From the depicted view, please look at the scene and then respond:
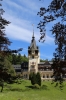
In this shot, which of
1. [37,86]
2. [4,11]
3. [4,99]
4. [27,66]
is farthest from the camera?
[27,66]

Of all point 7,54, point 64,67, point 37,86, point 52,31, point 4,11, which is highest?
point 4,11

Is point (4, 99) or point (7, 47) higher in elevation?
point (7, 47)

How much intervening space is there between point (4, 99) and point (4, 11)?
54.2 ft

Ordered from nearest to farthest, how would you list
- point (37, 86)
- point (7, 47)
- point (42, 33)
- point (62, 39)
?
point (62, 39)
point (42, 33)
point (7, 47)
point (37, 86)

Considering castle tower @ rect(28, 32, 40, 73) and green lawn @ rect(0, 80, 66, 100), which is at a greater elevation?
castle tower @ rect(28, 32, 40, 73)

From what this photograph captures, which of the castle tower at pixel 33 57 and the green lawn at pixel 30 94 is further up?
the castle tower at pixel 33 57

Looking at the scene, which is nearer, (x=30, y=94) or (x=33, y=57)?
(x=30, y=94)

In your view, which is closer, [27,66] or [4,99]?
[4,99]

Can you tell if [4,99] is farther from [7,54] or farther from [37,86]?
[37,86]

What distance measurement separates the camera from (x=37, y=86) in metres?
51.9

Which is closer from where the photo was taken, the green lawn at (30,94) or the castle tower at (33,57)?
the green lawn at (30,94)

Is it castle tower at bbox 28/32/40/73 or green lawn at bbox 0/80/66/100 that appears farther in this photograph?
castle tower at bbox 28/32/40/73

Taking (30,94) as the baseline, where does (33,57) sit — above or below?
above

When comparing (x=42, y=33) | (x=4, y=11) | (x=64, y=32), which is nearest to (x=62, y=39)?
(x=64, y=32)
